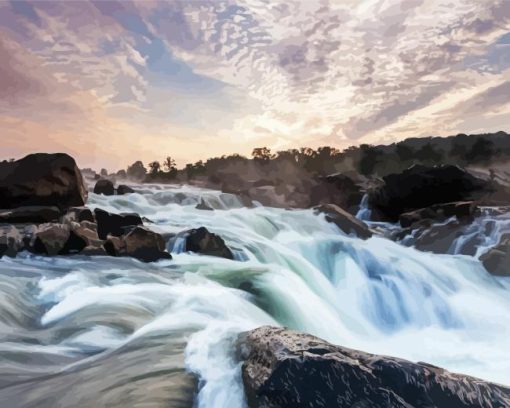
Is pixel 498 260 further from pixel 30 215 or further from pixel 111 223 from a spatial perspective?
pixel 30 215

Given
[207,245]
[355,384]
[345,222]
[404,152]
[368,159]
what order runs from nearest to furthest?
1. [355,384]
2. [207,245]
3. [345,222]
4. [368,159]
5. [404,152]

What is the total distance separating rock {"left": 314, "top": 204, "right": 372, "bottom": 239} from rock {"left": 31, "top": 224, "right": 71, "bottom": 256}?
1037 cm

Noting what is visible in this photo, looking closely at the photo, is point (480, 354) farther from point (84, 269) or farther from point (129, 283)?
point (84, 269)

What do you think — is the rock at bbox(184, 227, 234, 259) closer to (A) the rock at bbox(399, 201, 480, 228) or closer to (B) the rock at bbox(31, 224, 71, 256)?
(B) the rock at bbox(31, 224, 71, 256)

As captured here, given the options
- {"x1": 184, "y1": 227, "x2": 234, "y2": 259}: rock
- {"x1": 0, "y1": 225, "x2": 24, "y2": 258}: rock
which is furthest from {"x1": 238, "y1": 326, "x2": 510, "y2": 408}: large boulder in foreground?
{"x1": 0, "y1": 225, "x2": 24, "y2": 258}: rock

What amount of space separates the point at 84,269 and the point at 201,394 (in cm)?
674

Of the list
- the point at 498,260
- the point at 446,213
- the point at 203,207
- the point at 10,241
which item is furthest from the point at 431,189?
the point at 10,241

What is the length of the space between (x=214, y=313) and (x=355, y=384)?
3691mm

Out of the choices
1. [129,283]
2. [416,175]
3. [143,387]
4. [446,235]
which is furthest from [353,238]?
[143,387]

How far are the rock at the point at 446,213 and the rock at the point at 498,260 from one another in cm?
322

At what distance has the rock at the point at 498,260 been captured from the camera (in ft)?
42.2

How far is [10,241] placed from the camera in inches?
449

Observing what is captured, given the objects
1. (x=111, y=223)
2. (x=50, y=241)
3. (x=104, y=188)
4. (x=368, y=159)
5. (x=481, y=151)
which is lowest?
(x=50, y=241)

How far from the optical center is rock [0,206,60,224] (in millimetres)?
13398
